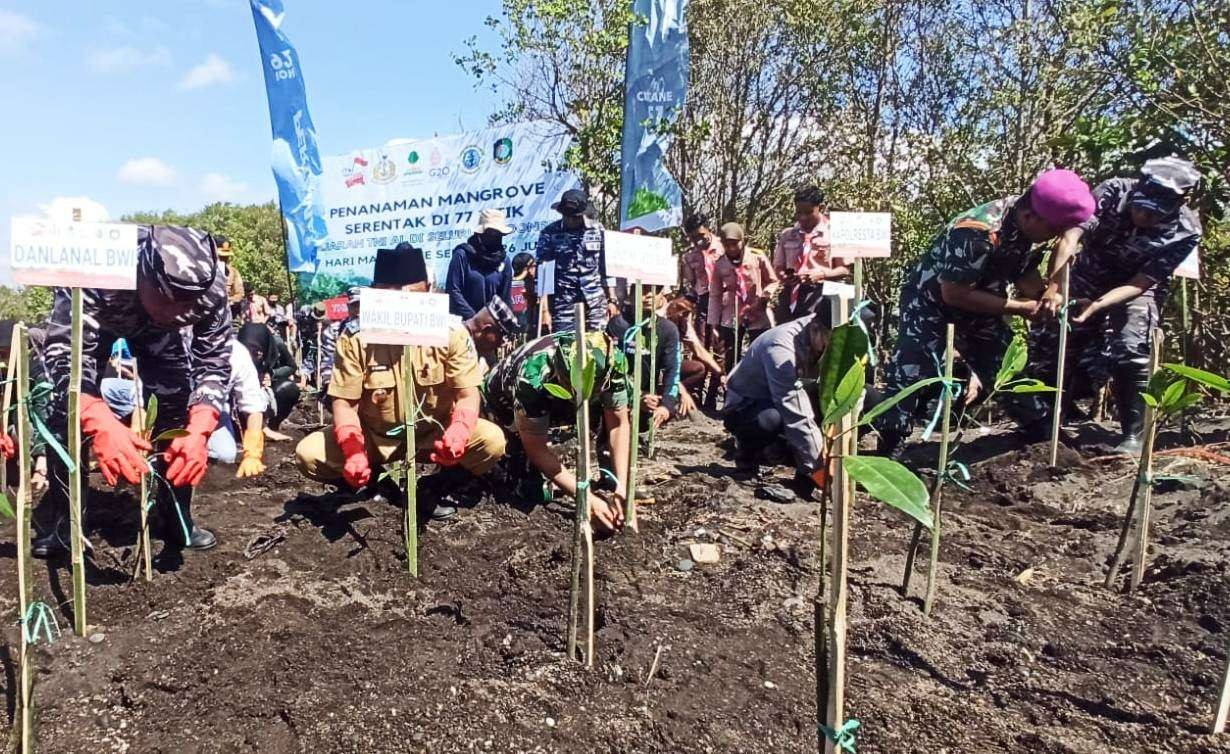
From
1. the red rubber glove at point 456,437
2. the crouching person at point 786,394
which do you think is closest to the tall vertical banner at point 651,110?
the crouching person at point 786,394

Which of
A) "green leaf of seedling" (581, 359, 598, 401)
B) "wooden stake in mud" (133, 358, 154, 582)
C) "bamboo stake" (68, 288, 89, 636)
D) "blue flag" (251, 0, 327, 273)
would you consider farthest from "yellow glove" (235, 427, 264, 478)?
"blue flag" (251, 0, 327, 273)

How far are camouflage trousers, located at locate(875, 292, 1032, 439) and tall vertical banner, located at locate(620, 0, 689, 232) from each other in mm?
3840

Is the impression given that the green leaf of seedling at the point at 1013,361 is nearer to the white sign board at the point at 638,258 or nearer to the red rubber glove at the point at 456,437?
the white sign board at the point at 638,258

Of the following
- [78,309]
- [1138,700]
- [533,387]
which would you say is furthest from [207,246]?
[1138,700]

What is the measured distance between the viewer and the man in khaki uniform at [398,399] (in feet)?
9.42

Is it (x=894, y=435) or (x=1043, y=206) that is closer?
(x=1043, y=206)

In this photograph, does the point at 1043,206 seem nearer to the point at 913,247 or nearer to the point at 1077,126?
the point at 1077,126

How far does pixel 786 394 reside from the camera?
10.5 ft

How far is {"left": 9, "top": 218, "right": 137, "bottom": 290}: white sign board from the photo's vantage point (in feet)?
5.88

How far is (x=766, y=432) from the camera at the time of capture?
11.9 feet

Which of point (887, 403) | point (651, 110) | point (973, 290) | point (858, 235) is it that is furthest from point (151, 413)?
point (651, 110)

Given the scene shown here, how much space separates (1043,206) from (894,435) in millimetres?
1273

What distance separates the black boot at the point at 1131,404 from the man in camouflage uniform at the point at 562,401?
2597 millimetres

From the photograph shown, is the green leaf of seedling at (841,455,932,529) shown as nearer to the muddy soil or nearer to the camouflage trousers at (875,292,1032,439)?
the muddy soil
